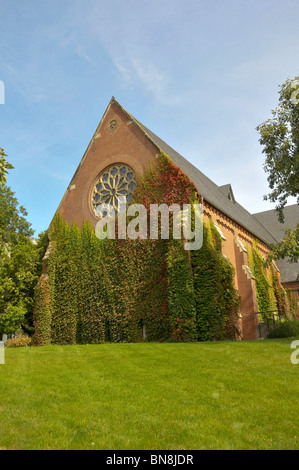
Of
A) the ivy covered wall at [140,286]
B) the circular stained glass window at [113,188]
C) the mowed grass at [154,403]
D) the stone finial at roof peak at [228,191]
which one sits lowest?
the mowed grass at [154,403]

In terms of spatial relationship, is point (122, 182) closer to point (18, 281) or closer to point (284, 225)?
point (18, 281)

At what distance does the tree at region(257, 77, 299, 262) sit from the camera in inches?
706

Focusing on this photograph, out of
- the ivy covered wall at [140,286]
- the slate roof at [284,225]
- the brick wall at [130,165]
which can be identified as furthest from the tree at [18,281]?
the slate roof at [284,225]

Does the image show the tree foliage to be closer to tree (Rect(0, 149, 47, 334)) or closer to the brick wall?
the brick wall

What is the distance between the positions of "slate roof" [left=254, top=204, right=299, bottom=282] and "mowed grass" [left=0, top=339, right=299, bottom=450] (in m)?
24.4

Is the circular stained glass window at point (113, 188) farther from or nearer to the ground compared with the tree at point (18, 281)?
farther from the ground

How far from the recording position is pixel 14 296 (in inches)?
992

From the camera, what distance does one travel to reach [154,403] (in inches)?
295

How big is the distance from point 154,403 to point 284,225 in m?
36.7

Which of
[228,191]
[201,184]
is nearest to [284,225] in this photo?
[228,191]

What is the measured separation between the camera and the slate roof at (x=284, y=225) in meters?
35.1

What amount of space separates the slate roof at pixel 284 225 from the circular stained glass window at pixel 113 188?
19423 millimetres

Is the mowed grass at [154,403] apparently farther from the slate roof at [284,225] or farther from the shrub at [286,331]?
the slate roof at [284,225]
